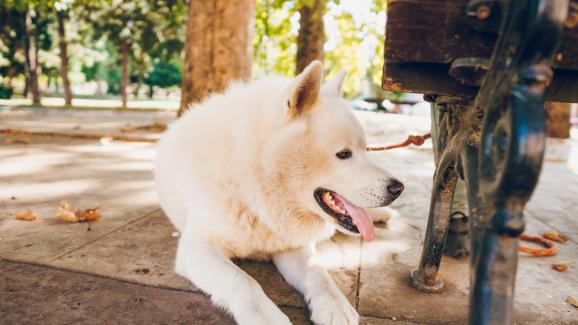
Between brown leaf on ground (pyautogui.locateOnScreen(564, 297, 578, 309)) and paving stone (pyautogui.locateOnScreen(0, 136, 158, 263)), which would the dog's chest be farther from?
brown leaf on ground (pyautogui.locateOnScreen(564, 297, 578, 309))

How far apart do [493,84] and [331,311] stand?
111cm

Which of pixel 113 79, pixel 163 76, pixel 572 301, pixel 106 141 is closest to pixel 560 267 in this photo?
pixel 572 301

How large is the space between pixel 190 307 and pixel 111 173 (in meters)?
3.08

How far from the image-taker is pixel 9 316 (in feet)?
5.40

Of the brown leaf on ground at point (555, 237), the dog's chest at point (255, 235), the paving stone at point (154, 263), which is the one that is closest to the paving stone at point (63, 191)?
the paving stone at point (154, 263)

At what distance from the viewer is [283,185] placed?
2.21 metres

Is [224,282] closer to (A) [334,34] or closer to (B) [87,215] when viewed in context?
(B) [87,215]

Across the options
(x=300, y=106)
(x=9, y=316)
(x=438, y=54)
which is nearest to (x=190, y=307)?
(x=9, y=316)

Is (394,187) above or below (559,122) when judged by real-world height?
above

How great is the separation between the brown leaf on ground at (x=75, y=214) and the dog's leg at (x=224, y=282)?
1014 millimetres

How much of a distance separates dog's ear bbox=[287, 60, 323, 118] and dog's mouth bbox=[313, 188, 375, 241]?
0.44 meters

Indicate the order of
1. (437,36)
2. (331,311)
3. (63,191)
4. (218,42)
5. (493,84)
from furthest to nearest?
(218,42) → (63,191) → (331,311) → (437,36) → (493,84)

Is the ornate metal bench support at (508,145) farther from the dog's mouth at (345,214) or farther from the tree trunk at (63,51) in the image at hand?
the tree trunk at (63,51)

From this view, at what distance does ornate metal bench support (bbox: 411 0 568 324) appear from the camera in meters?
0.91
